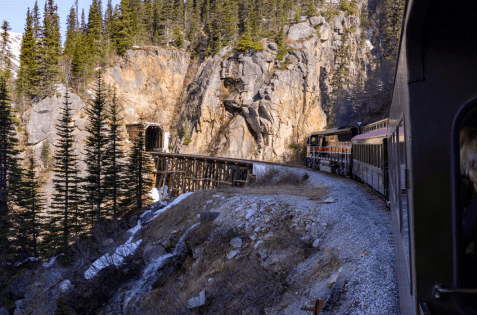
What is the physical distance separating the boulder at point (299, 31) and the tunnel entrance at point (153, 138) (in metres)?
29.4

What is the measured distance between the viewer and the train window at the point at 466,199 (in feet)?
5.53

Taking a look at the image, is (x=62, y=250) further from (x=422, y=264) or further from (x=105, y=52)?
(x=105, y=52)

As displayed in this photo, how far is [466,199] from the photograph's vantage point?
1711mm

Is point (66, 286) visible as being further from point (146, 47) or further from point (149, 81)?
point (146, 47)

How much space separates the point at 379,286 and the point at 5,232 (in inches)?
1208

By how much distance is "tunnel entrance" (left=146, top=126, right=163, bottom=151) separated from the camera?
51781 mm

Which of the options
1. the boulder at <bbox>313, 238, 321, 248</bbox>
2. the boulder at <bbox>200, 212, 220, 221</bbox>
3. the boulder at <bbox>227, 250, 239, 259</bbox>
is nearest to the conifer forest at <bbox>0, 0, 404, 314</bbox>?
the boulder at <bbox>200, 212, 220, 221</bbox>

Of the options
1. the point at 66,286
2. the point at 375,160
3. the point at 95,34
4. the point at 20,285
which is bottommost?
the point at 20,285

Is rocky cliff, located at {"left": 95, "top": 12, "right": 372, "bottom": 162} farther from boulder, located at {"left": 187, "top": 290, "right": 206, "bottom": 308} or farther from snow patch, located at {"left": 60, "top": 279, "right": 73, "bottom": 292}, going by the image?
boulder, located at {"left": 187, "top": 290, "right": 206, "bottom": 308}

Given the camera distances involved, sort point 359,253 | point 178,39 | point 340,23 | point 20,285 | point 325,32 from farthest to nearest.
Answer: point 178,39 → point 340,23 → point 325,32 → point 20,285 → point 359,253

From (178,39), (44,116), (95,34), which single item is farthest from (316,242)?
(95,34)

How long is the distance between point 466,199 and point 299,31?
54.5m

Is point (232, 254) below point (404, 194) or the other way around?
below

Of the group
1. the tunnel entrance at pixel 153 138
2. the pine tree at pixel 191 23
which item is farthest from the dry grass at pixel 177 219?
the pine tree at pixel 191 23
